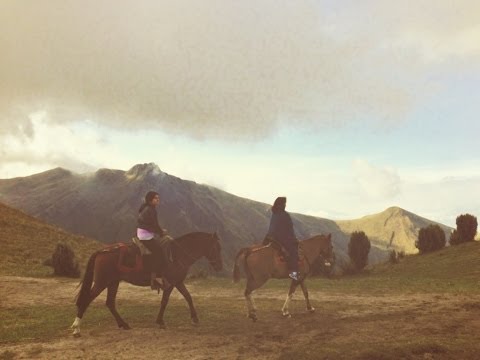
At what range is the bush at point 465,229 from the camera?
32781 mm

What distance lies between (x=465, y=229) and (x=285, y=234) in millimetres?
25933

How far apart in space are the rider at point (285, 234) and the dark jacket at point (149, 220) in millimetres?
3916

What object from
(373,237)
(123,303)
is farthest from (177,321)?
(373,237)

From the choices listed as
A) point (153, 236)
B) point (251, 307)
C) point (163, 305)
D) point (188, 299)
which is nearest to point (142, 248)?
point (153, 236)

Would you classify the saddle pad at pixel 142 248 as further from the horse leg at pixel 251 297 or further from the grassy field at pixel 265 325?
the horse leg at pixel 251 297

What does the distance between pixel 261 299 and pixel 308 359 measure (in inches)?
344

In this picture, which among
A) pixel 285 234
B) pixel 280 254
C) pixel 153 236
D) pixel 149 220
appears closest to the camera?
pixel 149 220

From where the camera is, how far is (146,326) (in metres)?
11.6

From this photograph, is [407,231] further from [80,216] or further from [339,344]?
[339,344]

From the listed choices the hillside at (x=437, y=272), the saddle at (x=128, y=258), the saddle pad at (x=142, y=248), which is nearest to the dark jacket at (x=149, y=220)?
the saddle pad at (x=142, y=248)

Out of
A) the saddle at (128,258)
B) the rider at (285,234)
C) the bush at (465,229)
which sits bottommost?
the saddle at (128,258)

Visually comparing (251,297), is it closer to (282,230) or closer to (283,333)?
(283,333)

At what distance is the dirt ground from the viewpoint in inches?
357

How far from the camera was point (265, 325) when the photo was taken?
11.7 metres
